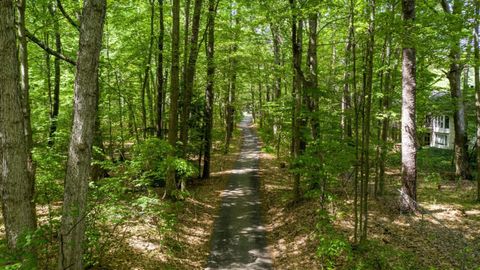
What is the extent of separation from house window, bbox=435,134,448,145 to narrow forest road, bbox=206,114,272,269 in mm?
28182

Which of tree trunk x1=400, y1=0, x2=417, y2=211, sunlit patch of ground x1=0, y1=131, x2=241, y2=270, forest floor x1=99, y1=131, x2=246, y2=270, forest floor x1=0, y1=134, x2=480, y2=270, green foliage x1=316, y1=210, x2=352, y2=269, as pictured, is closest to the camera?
green foliage x1=316, y1=210, x2=352, y2=269

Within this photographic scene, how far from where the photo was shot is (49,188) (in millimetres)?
6734

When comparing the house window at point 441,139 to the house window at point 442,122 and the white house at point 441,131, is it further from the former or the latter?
the house window at point 442,122

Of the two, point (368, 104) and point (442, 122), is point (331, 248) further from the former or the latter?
point (442, 122)

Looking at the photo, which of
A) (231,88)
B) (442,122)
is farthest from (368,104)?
(442,122)

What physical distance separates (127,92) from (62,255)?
47.4 feet

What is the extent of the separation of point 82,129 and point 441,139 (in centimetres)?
4124

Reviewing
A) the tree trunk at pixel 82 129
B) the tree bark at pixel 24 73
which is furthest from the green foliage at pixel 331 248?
the tree bark at pixel 24 73

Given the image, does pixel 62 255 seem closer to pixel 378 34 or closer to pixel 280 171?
pixel 378 34

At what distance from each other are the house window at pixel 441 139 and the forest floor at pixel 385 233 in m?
25.0

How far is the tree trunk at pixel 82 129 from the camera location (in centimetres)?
409

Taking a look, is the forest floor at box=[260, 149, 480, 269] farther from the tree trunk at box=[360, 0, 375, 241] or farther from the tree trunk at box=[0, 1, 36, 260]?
the tree trunk at box=[0, 1, 36, 260]

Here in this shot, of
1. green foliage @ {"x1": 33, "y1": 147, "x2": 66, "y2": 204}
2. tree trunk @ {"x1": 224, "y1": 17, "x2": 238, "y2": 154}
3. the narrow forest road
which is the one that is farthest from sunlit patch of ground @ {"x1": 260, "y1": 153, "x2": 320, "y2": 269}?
tree trunk @ {"x1": 224, "y1": 17, "x2": 238, "y2": 154}

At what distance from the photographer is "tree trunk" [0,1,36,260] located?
3.98 m
